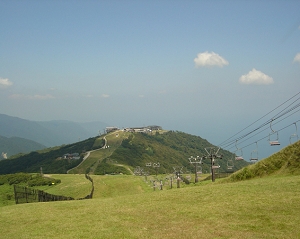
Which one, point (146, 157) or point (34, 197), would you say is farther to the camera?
point (146, 157)

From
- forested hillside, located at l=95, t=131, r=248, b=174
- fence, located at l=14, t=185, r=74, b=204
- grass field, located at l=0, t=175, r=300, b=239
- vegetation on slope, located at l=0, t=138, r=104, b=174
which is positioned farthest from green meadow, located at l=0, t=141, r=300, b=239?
vegetation on slope, located at l=0, t=138, r=104, b=174

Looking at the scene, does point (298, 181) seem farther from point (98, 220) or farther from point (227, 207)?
point (98, 220)

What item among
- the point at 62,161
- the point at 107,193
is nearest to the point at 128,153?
the point at 62,161

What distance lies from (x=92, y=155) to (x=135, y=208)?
116402 millimetres

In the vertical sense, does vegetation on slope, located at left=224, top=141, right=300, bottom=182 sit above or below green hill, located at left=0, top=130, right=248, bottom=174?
below

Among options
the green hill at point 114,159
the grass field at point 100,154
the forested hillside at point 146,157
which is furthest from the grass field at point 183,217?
the grass field at point 100,154

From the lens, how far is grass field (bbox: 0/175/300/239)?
13.1 meters

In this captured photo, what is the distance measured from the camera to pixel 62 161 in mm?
136000

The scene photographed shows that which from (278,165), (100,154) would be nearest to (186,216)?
(278,165)

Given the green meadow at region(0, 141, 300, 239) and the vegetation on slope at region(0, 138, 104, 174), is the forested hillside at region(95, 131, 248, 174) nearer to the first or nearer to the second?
the vegetation on slope at region(0, 138, 104, 174)

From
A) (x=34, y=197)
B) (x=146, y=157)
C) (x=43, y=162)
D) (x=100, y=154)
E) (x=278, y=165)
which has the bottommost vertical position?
(x=34, y=197)

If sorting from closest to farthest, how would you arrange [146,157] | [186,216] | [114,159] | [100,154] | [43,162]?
[186,216] < [114,159] < [100,154] < [146,157] < [43,162]

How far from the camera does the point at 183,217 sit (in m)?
15.7

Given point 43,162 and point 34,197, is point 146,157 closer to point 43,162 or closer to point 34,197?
point 43,162
